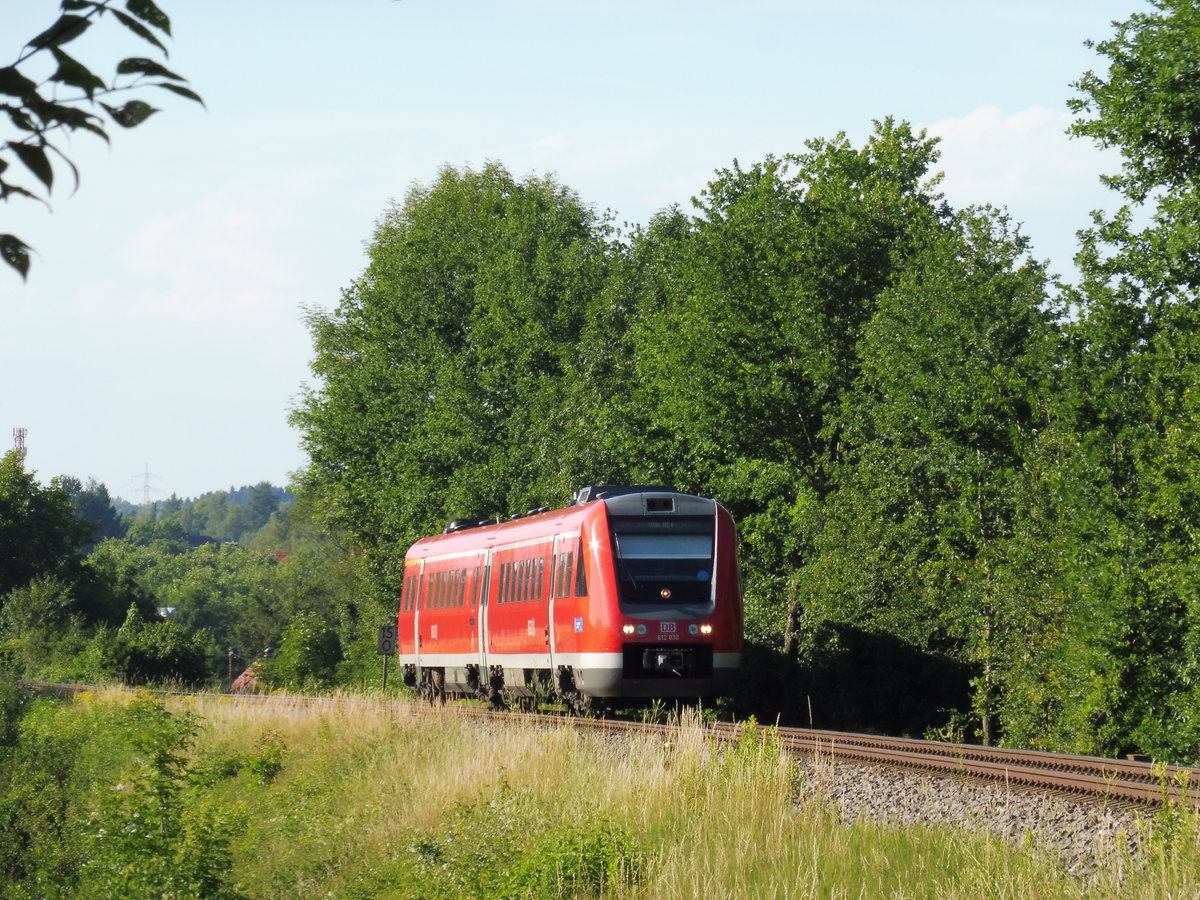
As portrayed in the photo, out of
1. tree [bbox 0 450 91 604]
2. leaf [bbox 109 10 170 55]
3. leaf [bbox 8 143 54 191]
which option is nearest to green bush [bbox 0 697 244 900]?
leaf [bbox 8 143 54 191]

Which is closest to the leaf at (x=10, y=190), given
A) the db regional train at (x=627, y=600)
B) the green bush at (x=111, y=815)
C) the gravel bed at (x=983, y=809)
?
the gravel bed at (x=983, y=809)

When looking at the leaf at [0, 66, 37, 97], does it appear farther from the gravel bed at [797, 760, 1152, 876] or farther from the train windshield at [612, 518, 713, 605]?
the train windshield at [612, 518, 713, 605]

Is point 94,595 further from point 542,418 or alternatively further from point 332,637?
point 542,418

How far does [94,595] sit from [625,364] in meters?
50.8

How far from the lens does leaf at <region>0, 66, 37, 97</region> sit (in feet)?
10.4

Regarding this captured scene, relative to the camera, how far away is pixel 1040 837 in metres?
10.7

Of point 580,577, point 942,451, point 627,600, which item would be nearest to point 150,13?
point 627,600

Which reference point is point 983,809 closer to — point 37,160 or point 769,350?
point 37,160

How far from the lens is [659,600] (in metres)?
21.8

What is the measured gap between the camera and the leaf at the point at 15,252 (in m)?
3.23

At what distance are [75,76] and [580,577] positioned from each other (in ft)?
63.1

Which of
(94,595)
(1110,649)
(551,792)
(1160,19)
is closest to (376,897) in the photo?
(551,792)

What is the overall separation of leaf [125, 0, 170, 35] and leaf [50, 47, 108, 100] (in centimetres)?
16

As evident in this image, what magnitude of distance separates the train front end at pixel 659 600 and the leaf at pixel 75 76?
60.7ft
